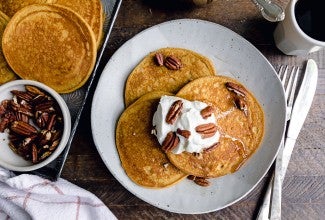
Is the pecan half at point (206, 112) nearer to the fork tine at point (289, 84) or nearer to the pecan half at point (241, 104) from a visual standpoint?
the pecan half at point (241, 104)

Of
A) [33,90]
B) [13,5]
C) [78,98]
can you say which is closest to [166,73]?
[78,98]

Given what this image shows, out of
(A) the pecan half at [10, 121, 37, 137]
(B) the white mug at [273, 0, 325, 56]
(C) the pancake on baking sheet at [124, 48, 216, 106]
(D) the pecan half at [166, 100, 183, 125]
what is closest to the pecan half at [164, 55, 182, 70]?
(C) the pancake on baking sheet at [124, 48, 216, 106]

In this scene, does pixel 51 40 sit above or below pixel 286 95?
above

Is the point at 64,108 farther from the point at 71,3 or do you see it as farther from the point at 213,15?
the point at 213,15

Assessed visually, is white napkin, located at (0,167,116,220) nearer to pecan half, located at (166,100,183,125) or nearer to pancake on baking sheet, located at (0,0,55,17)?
pecan half, located at (166,100,183,125)

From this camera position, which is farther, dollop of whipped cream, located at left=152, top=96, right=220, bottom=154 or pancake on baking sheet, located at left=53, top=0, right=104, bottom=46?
pancake on baking sheet, located at left=53, top=0, right=104, bottom=46

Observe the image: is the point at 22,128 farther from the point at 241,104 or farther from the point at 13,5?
the point at 241,104

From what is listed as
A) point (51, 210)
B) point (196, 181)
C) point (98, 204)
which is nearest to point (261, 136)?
point (196, 181)
